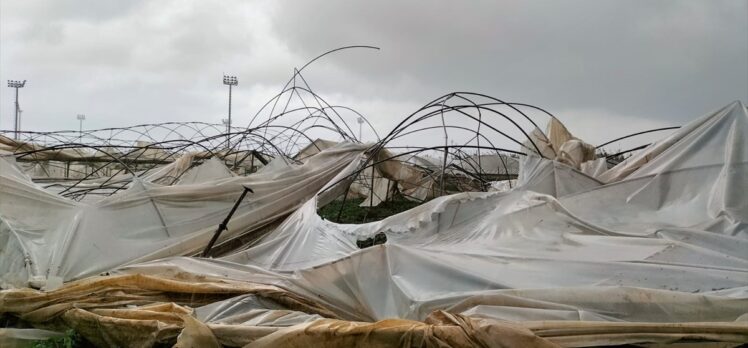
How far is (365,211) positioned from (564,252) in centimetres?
866

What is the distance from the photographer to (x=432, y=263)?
16.9 ft

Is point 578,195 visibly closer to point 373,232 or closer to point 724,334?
point 373,232

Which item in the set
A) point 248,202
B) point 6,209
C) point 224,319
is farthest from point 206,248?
point 224,319

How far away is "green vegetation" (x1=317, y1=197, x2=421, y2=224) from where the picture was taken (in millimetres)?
12687

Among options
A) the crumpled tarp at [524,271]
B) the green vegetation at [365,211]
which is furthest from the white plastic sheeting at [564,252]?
the green vegetation at [365,211]

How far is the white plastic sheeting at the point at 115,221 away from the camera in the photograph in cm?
766

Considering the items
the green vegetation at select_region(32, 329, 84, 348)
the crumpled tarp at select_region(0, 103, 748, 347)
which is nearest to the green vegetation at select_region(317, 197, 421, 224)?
the crumpled tarp at select_region(0, 103, 748, 347)

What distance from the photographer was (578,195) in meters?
6.30

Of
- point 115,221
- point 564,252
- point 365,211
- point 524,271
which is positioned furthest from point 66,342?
point 365,211

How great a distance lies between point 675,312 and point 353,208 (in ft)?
35.9

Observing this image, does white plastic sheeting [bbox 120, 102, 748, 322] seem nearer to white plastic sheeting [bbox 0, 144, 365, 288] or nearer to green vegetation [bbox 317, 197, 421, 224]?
white plastic sheeting [bbox 0, 144, 365, 288]

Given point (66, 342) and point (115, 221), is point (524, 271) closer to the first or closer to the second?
point (66, 342)

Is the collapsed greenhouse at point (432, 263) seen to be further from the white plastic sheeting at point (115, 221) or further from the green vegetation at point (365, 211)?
the green vegetation at point (365, 211)

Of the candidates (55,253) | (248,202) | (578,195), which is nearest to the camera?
(578,195)
